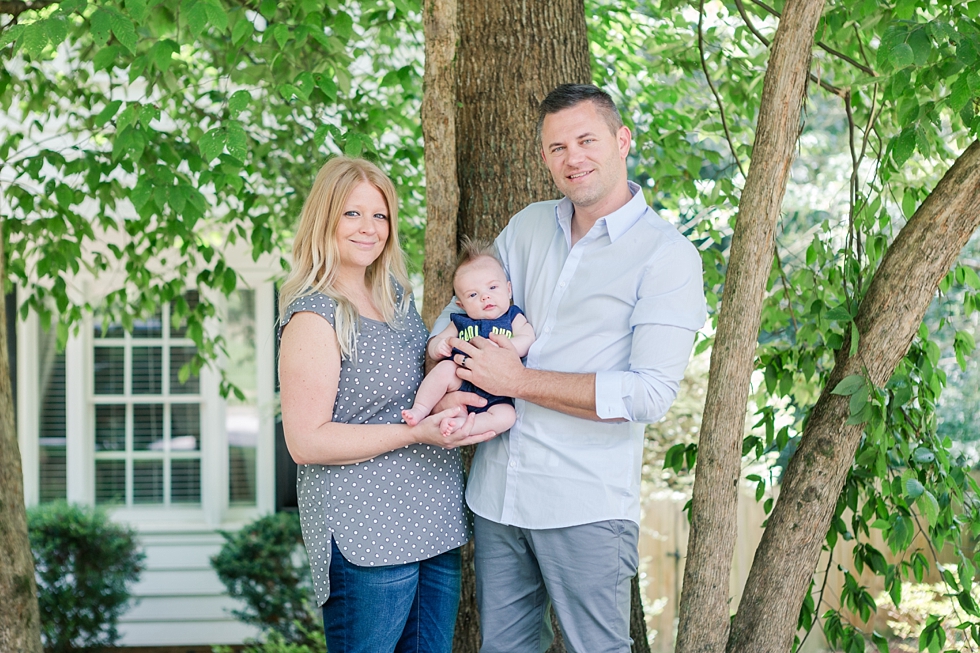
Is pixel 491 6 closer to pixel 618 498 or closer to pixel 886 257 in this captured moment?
pixel 886 257

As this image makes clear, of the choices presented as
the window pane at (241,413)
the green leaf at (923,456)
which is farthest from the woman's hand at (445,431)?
the window pane at (241,413)

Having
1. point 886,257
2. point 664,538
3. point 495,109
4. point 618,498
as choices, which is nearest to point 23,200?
point 495,109

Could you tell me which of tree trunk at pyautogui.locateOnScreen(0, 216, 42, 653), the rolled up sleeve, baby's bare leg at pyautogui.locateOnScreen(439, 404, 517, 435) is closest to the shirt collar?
the rolled up sleeve

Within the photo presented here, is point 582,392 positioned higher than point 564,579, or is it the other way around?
point 582,392

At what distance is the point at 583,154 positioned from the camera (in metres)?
2.18

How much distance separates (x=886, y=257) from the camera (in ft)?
8.22

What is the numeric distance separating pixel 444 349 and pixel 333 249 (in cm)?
37

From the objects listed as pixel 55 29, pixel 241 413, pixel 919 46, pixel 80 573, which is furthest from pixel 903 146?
pixel 80 573

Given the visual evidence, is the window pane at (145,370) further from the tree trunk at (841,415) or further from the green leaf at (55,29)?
the tree trunk at (841,415)

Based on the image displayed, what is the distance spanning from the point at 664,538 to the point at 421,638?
17.3 feet

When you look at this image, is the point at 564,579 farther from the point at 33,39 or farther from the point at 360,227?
the point at 33,39

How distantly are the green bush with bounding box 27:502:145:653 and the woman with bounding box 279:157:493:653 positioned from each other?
4.71 m

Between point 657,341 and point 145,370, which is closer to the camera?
point 657,341

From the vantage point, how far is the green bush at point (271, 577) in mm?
6148
